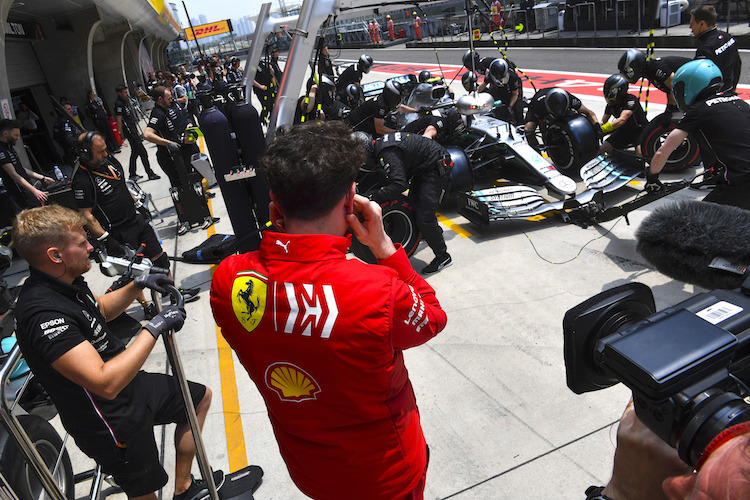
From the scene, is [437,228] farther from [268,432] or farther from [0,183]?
[0,183]

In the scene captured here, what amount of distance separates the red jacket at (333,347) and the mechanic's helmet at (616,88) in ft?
21.3

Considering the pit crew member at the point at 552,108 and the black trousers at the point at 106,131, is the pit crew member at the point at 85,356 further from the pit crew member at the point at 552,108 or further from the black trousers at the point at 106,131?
the black trousers at the point at 106,131

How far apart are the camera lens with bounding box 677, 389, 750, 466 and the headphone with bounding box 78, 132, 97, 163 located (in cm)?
549

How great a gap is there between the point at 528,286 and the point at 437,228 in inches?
45.5

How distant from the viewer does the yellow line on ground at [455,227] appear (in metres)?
6.52

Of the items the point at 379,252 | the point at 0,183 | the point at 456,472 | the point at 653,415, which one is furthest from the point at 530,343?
the point at 0,183

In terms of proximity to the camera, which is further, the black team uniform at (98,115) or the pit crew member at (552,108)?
the black team uniform at (98,115)

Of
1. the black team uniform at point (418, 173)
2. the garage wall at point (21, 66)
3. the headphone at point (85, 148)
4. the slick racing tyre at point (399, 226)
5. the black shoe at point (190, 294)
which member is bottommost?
the black shoe at point (190, 294)

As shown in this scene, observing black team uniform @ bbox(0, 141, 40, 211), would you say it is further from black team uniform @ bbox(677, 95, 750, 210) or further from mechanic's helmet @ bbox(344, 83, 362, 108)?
black team uniform @ bbox(677, 95, 750, 210)

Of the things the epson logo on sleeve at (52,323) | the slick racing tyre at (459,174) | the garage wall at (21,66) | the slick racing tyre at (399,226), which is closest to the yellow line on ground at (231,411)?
the epson logo on sleeve at (52,323)

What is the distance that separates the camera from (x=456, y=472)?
3.10 meters

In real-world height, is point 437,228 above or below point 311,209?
below

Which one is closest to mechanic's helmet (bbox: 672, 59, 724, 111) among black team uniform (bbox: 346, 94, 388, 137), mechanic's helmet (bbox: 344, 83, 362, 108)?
black team uniform (bbox: 346, 94, 388, 137)

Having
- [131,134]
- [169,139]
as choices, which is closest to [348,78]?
[131,134]
